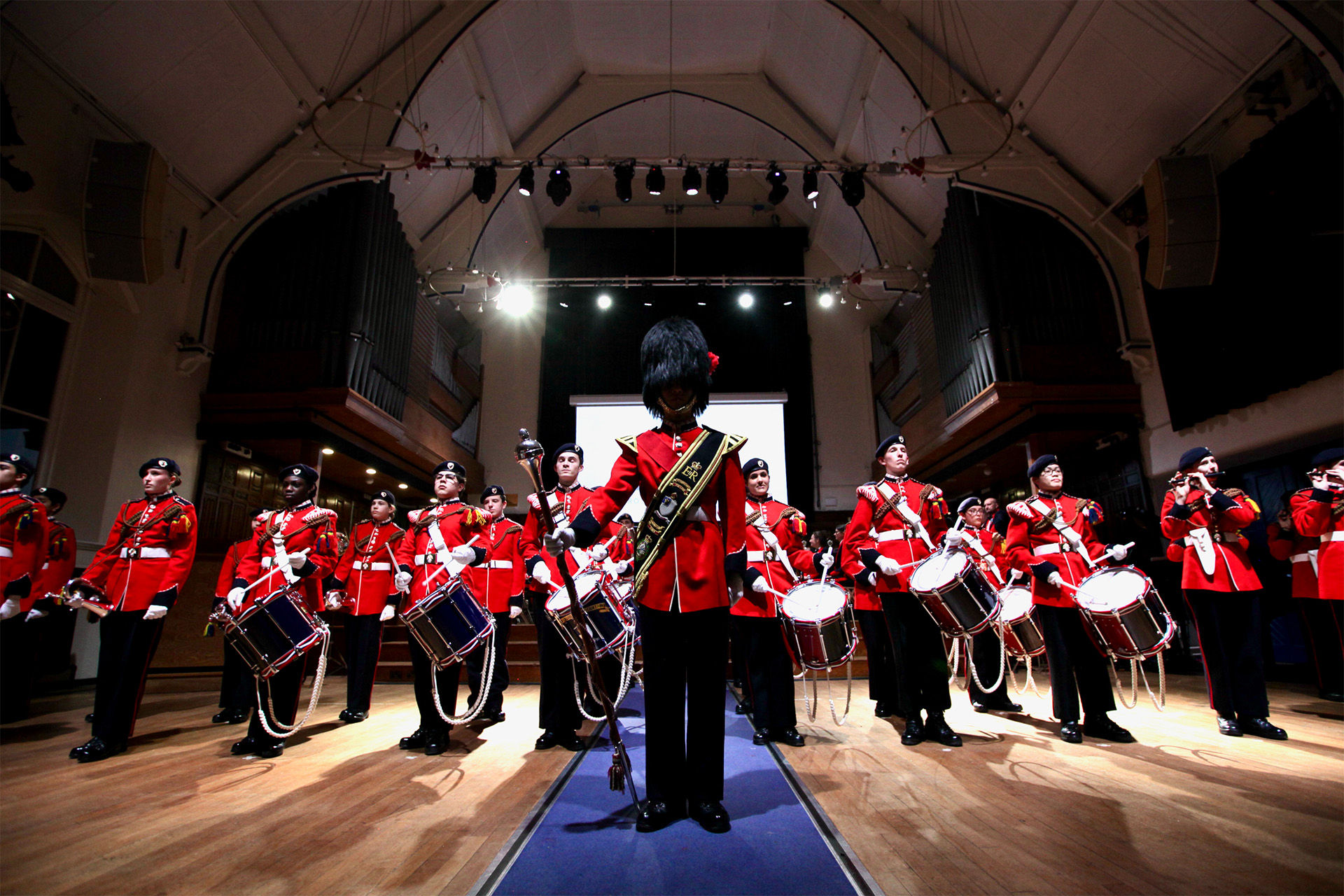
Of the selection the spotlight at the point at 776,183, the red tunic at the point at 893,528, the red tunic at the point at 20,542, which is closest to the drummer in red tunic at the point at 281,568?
the red tunic at the point at 20,542

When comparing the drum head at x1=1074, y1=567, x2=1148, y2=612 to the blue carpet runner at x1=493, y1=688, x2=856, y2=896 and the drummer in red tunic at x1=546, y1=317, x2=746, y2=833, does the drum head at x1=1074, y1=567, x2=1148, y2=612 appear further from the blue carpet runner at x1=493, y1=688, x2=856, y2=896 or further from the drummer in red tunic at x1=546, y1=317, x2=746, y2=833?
the drummer in red tunic at x1=546, y1=317, x2=746, y2=833

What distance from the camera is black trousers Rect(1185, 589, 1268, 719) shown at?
3400 mm

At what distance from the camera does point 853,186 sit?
7.54 m

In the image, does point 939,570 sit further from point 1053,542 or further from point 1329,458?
point 1329,458

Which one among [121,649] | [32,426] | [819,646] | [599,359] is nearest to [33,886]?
[121,649]

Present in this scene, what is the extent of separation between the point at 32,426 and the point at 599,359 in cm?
801

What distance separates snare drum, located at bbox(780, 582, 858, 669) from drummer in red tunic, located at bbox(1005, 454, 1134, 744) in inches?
45.9

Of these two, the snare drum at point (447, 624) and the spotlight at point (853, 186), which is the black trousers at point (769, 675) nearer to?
the snare drum at point (447, 624)

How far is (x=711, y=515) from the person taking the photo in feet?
7.34

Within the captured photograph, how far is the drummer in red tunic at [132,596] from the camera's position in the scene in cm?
329

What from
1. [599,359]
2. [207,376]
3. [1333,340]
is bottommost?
[1333,340]

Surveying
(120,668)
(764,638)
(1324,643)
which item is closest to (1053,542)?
(764,638)

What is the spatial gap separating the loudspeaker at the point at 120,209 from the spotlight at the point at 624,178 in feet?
14.9

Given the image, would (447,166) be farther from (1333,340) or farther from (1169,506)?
(1333,340)
